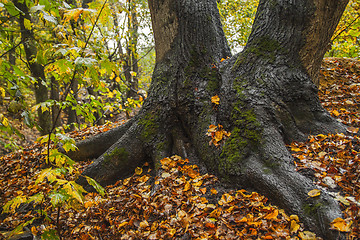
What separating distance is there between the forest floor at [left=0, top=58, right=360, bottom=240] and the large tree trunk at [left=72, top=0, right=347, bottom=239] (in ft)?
0.38

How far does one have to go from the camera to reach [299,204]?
5.53ft

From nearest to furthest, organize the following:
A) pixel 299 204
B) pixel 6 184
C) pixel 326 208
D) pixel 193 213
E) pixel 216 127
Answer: pixel 326 208 < pixel 299 204 < pixel 193 213 < pixel 216 127 < pixel 6 184

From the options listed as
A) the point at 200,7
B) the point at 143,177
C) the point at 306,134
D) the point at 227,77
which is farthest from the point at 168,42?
the point at 306,134

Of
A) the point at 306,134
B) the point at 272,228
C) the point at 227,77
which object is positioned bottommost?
the point at 272,228

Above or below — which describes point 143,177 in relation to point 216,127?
below

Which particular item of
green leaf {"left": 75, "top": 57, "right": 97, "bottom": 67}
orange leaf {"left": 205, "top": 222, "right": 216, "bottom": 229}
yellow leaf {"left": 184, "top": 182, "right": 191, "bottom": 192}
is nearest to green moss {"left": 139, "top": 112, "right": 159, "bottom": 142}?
yellow leaf {"left": 184, "top": 182, "right": 191, "bottom": 192}

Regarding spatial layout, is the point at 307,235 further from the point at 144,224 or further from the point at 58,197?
the point at 58,197

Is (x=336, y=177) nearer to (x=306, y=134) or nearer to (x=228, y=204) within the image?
(x=306, y=134)

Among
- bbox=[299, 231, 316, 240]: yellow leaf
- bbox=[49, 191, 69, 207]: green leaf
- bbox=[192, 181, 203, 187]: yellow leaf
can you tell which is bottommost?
bbox=[299, 231, 316, 240]: yellow leaf

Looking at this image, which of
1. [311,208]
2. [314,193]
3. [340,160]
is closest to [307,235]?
[311,208]

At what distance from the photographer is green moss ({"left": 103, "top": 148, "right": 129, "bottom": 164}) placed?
2879mm

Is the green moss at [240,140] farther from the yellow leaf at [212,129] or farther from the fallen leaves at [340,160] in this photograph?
the fallen leaves at [340,160]

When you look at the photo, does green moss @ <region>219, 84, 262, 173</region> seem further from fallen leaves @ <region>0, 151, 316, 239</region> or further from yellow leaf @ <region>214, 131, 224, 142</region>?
fallen leaves @ <region>0, 151, 316, 239</region>

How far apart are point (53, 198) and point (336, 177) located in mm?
2182
